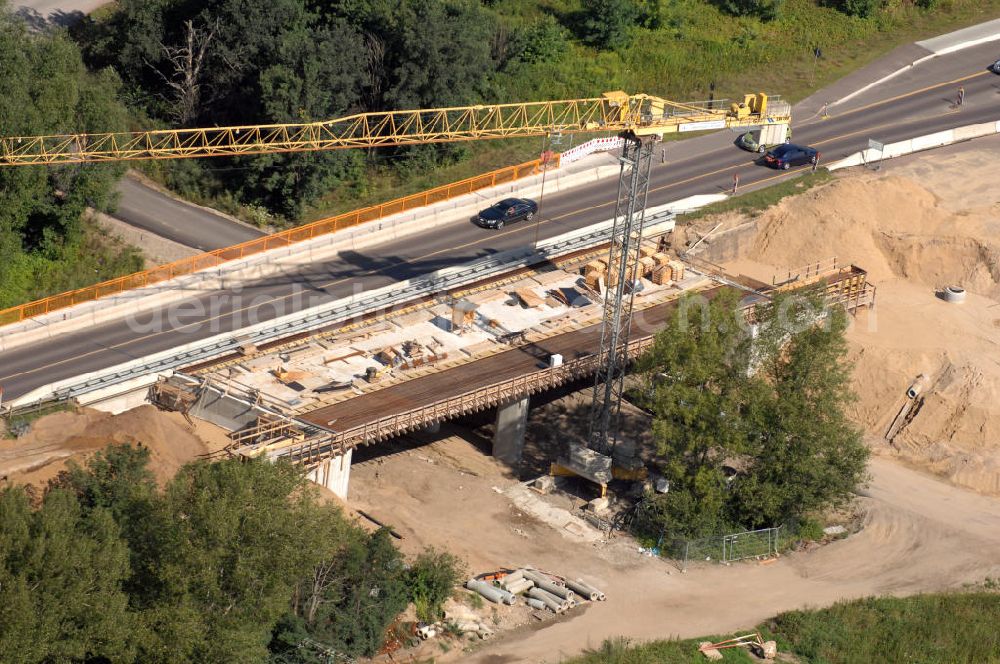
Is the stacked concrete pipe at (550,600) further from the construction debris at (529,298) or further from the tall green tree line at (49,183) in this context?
the tall green tree line at (49,183)

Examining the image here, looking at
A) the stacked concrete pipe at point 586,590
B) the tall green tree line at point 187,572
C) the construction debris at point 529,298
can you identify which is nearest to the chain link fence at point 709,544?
the stacked concrete pipe at point 586,590

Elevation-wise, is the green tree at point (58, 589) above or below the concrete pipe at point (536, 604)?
above

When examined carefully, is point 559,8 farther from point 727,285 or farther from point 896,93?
point 727,285

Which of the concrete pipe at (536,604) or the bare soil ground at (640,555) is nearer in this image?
the bare soil ground at (640,555)

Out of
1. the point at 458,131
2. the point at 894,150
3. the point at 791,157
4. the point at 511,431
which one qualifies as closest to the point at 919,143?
the point at 894,150

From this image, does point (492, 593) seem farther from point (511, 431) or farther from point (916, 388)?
point (916, 388)
